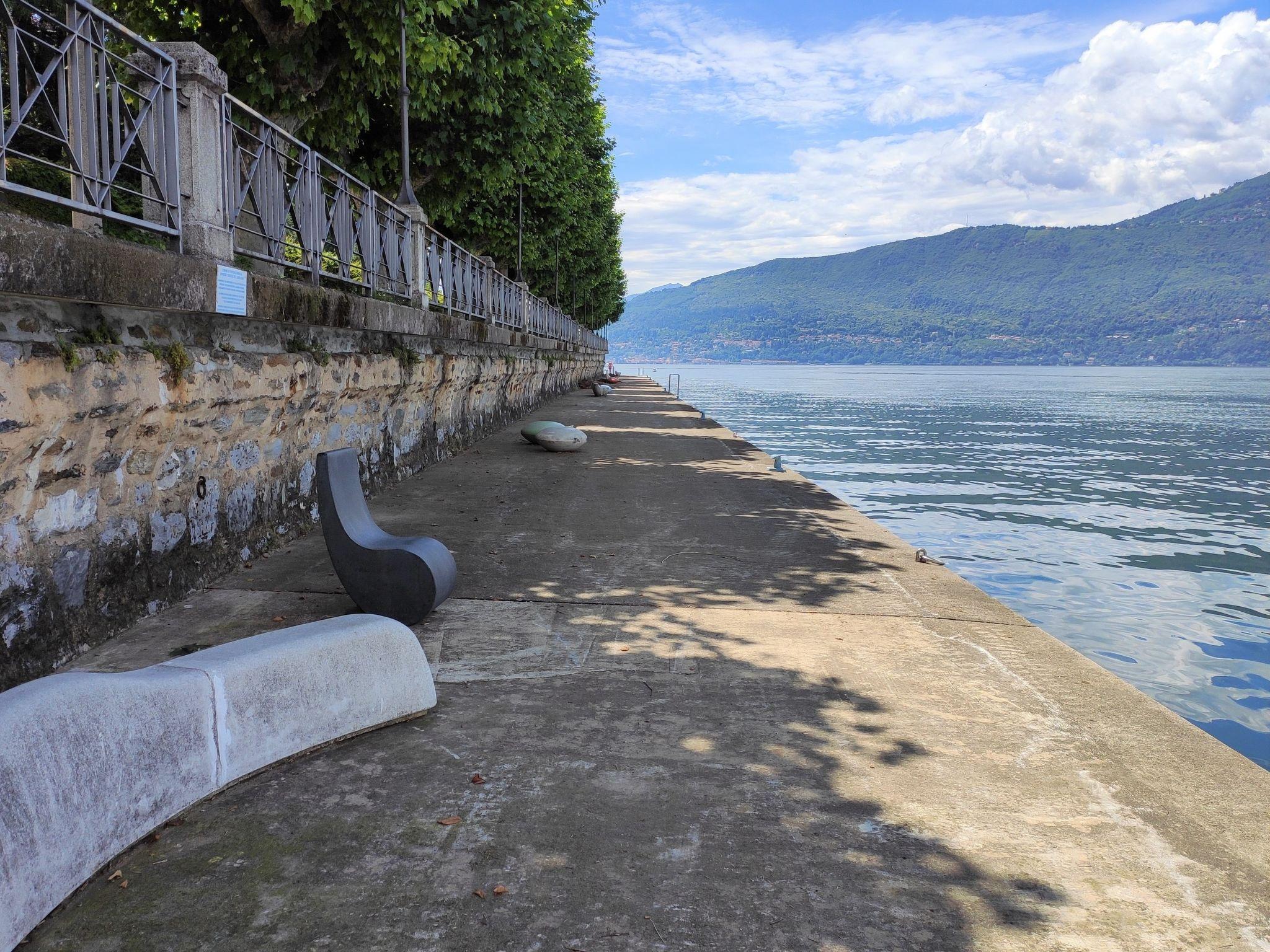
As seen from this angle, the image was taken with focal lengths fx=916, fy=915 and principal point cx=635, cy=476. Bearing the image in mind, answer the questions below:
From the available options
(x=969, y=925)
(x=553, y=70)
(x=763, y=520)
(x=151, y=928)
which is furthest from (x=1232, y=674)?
(x=553, y=70)

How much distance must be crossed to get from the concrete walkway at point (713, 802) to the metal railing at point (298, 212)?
3013 millimetres

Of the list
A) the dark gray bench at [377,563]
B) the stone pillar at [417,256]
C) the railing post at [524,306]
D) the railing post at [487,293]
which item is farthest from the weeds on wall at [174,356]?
the railing post at [524,306]

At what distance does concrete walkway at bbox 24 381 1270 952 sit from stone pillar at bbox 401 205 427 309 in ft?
22.4

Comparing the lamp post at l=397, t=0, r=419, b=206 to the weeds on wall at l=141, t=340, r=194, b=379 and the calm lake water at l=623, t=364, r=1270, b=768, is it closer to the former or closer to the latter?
the weeds on wall at l=141, t=340, r=194, b=379

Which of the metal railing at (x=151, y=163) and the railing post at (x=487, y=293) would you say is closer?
the metal railing at (x=151, y=163)

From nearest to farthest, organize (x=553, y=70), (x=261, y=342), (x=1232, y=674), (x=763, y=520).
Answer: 1. (x=261, y=342)
2. (x=1232, y=674)
3. (x=763, y=520)
4. (x=553, y=70)

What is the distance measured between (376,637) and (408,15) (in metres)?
8.77

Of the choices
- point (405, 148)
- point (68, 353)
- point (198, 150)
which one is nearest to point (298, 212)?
point (198, 150)

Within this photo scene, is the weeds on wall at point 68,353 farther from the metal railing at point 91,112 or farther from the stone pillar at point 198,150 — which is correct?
the stone pillar at point 198,150

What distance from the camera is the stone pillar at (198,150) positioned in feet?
19.1

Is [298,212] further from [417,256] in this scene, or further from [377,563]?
[417,256]

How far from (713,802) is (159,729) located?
197 centimetres

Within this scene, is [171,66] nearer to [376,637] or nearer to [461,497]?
[376,637]

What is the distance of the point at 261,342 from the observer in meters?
7.02
